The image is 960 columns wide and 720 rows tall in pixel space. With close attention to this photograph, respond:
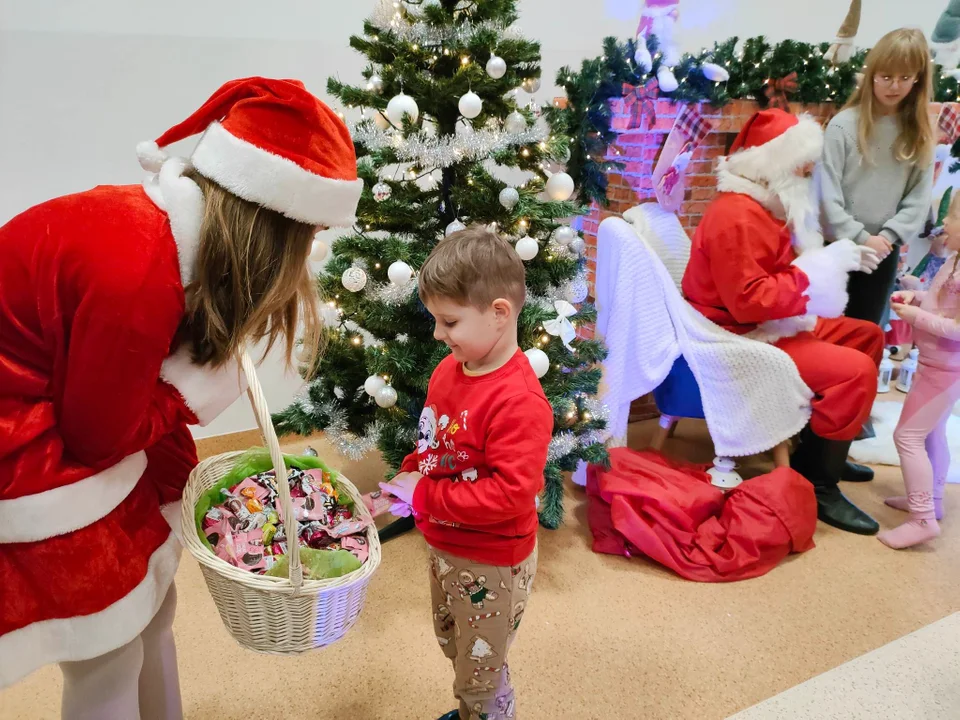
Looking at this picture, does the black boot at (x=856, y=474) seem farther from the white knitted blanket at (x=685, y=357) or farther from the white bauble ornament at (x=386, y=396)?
the white bauble ornament at (x=386, y=396)

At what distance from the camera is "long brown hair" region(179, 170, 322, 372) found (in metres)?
1.01

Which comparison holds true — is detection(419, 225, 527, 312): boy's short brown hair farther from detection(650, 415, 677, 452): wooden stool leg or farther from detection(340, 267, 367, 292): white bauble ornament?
detection(650, 415, 677, 452): wooden stool leg

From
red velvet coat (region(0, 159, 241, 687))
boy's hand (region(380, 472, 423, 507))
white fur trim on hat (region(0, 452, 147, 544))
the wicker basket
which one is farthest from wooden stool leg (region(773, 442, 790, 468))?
white fur trim on hat (region(0, 452, 147, 544))

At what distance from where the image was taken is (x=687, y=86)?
8.84 ft

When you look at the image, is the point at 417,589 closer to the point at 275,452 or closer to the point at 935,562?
the point at 275,452

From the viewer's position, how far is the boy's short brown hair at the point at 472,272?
119 cm

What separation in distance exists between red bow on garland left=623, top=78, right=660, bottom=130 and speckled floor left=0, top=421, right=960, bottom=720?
5.66 feet

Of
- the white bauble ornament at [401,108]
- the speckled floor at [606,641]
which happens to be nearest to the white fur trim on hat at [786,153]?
the white bauble ornament at [401,108]

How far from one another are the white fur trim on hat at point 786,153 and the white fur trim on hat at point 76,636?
2240 mm

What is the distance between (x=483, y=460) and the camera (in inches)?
49.3

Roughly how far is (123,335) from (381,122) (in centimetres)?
140

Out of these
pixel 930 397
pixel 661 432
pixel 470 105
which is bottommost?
pixel 661 432

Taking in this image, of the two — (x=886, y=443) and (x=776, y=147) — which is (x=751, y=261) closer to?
(x=776, y=147)

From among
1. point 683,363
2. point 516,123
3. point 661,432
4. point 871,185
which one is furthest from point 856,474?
point 516,123
